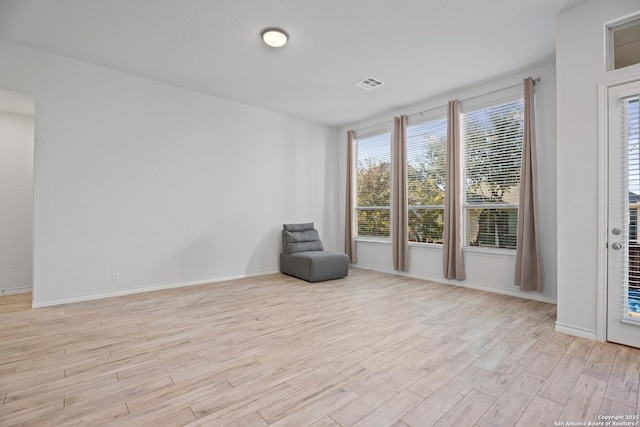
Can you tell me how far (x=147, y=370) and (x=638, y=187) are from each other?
4.17 metres

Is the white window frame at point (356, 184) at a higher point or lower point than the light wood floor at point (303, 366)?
higher

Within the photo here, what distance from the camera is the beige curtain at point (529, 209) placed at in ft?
12.5

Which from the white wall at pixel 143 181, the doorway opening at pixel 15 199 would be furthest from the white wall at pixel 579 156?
the doorway opening at pixel 15 199

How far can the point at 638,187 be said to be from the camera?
2.48 m

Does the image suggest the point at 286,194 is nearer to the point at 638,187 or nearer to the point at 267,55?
the point at 267,55

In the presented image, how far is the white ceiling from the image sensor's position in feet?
9.22

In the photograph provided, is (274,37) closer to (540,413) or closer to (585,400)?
(540,413)

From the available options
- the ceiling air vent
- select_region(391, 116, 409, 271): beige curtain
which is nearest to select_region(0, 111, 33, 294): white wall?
the ceiling air vent

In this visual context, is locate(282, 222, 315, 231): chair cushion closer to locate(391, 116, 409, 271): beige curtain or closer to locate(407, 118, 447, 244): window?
locate(391, 116, 409, 271): beige curtain

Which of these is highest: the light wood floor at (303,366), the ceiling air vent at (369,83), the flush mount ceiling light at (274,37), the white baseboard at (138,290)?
the ceiling air vent at (369,83)

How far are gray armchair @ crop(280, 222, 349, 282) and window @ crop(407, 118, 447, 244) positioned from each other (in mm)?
1481

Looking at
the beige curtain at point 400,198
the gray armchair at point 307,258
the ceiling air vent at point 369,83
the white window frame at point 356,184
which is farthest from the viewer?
the white window frame at point 356,184

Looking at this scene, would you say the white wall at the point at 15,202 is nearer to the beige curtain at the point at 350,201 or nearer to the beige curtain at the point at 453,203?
the beige curtain at the point at 350,201

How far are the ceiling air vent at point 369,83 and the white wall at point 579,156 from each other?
211 centimetres
